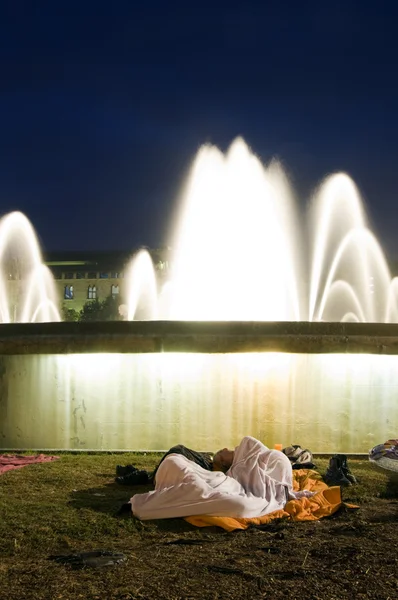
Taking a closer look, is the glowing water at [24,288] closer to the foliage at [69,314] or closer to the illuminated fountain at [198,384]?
the foliage at [69,314]

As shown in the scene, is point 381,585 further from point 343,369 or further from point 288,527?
point 343,369

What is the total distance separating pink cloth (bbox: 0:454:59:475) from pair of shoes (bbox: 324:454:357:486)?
4.31m

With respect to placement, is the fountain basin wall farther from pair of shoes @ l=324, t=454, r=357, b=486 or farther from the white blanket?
the white blanket

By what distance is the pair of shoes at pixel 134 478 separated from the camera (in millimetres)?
8555

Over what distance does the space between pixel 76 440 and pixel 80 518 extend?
420 cm

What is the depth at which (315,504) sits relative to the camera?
24.3ft

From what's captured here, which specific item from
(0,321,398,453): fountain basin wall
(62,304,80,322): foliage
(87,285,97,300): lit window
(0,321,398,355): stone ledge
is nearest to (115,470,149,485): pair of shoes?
(0,321,398,453): fountain basin wall

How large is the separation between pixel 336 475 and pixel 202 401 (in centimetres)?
297

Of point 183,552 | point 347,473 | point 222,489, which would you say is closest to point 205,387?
point 347,473

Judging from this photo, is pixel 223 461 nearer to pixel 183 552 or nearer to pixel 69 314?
pixel 183 552

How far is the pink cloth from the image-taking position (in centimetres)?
970

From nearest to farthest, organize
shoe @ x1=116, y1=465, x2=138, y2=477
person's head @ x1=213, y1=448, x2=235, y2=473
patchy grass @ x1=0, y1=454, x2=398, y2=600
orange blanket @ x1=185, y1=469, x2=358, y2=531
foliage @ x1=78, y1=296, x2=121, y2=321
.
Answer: patchy grass @ x1=0, y1=454, x2=398, y2=600 < orange blanket @ x1=185, y1=469, x2=358, y2=531 < person's head @ x1=213, y1=448, x2=235, y2=473 < shoe @ x1=116, y1=465, x2=138, y2=477 < foliage @ x1=78, y1=296, x2=121, y2=321

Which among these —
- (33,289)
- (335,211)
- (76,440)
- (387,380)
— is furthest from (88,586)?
(33,289)

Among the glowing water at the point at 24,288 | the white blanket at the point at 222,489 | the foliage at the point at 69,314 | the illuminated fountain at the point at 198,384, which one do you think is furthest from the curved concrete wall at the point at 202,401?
the foliage at the point at 69,314
